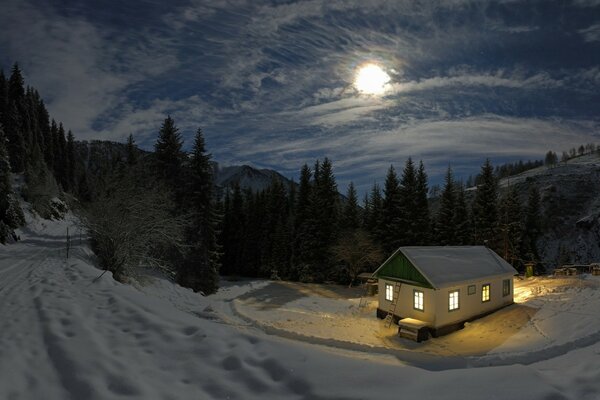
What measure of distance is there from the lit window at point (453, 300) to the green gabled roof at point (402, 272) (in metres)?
1.76

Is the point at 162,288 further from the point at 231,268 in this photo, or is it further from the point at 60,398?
the point at 231,268

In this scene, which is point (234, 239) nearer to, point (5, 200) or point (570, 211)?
point (5, 200)

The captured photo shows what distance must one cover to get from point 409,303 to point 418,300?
2.73ft

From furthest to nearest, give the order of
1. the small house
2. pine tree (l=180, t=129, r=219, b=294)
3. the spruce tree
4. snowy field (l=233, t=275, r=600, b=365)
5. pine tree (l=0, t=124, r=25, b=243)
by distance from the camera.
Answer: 1. pine tree (l=180, t=129, r=219, b=294)
2. the spruce tree
3. pine tree (l=0, t=124, r=25, b=243)
4. the small house
5. snowy field (l=233, t=275, r=600, b=365)

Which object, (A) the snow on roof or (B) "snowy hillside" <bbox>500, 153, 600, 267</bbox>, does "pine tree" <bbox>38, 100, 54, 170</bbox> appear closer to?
(A) the snow on roof

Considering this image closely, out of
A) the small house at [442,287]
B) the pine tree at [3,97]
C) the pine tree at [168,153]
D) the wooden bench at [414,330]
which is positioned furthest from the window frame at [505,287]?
the pine tree at [3,97]

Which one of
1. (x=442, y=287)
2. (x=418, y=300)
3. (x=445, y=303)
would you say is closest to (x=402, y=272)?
(x=418, y=300)

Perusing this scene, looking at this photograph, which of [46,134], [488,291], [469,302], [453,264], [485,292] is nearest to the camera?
[469,302]

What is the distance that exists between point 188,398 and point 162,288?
775 inches

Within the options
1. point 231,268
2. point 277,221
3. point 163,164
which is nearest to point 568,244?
point 277,221

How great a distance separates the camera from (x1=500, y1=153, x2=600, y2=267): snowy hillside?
84.5 meters

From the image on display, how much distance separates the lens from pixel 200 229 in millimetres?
33969

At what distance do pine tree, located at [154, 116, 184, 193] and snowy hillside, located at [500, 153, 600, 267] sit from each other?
74.2 metres

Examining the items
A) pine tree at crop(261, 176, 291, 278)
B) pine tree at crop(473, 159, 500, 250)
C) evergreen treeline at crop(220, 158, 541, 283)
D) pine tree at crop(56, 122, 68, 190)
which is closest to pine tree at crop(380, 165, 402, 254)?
evergreen treeline at crop(220, 158, 541, 283)
